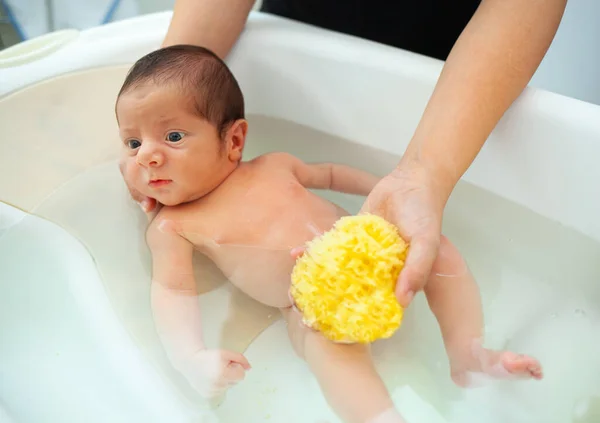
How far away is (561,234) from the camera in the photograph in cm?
101

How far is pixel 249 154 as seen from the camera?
1254 millimetres

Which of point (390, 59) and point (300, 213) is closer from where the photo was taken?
point (300, 213)

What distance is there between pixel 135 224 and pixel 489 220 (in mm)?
602

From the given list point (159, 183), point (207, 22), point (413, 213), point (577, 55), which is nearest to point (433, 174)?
point (413, 213)

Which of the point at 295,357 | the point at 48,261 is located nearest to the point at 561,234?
the point at 295,357

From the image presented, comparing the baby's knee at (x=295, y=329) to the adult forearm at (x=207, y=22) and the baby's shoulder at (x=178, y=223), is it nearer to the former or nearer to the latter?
the baby's shoulder at (x=178, y=223)

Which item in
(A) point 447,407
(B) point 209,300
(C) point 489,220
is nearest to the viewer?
(A) point 447,407

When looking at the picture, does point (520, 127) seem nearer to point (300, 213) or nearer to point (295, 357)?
point (300, 213)

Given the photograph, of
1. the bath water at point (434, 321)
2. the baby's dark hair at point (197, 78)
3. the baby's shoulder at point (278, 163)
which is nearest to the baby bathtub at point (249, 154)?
the bath water at point (434, 321)

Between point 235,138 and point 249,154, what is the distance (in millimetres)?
242

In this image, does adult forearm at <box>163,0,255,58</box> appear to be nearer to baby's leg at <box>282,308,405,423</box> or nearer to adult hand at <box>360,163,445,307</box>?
adult hand at <box>360,163,445,307</box>

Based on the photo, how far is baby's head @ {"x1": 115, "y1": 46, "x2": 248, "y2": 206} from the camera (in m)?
0.92

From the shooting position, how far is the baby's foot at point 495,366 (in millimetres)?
745

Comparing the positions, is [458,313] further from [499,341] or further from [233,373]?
[233,373]
